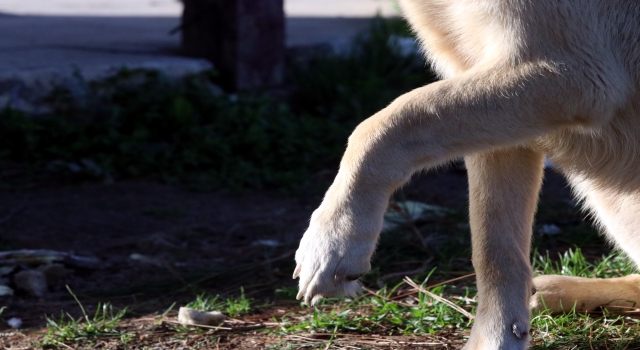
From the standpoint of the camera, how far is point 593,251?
3.62 metres

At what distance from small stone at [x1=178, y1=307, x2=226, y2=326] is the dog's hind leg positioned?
3.60ft

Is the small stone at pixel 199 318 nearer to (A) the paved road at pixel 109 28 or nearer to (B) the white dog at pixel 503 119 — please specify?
(B) the white dog at pixel 503 119

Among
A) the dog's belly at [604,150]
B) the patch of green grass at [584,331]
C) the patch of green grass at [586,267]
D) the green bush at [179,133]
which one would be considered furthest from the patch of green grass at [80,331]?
the green bush at [179,133]

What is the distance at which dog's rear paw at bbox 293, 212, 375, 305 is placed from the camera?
2.22 metres

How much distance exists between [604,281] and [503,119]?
0.98m

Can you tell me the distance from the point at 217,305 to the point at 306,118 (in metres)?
3.22

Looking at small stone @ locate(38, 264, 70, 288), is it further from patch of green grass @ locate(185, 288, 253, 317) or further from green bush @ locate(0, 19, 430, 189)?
green bush @ locate(0, 19, 430, 189)

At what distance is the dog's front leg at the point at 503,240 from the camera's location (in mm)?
2510

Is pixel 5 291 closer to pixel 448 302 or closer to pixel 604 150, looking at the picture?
pixel 448 302

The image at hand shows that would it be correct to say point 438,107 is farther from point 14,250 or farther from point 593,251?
point 14,250

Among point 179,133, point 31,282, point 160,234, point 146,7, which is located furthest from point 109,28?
point 31,282

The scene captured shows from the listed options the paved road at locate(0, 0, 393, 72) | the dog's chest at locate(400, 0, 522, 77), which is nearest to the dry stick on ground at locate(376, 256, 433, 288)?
the dog's chest at locate(400, 0, 522, 77)

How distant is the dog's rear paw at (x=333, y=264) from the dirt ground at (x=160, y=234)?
3.57 feet

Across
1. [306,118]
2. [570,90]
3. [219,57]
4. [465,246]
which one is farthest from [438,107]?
[219,57]
